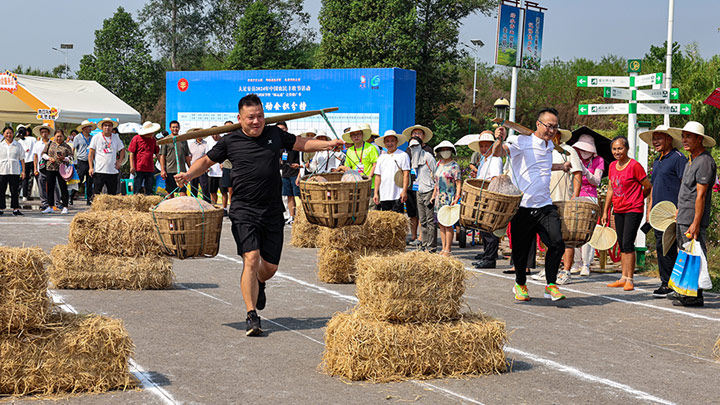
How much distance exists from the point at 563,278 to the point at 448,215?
85.4 inches

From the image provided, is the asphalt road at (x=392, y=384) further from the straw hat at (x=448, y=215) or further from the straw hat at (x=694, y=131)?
the straw hat at (x=694, y=131)

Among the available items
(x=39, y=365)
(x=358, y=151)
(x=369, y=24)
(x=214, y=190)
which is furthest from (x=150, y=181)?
(x=369, y=24)

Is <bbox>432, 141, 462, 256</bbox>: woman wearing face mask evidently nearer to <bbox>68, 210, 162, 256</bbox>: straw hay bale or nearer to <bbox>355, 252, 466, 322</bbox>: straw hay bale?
<bbox>68, 210, 162, 256</bbox>: straw hay bale

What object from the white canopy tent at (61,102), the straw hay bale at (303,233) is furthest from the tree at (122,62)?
the straw hay bale at (303,233)

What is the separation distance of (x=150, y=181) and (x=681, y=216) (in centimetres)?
1152

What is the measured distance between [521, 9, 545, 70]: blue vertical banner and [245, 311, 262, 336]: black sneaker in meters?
12.9

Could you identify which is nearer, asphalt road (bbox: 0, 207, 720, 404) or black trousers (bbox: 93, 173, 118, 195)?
asphalt road (bbox: 0, 207, 720, 404)

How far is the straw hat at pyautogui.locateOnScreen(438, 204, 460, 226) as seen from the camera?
1283 centimetres

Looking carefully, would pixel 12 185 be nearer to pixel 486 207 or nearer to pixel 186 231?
pixel 186 231

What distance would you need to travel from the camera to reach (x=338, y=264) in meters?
10.8

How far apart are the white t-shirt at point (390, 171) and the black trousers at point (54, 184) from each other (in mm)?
9998

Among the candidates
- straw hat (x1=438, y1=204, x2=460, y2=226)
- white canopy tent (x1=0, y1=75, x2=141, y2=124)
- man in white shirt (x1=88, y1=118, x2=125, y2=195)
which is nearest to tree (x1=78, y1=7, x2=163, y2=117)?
white canopy tent (x1=0, y1=75, x2=141, y2=124)

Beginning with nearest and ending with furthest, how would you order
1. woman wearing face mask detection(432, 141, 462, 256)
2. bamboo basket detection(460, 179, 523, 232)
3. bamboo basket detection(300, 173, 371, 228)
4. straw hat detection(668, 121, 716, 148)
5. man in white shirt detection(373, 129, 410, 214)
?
bamboo basket detection(300, 173, 371, 228) < bamboo basket detection(460, 179, 523, 232) < straw hat detection(668, 121, 716, 148) < man in white shirt detection(373, 129, 410, 214) < woman wearing face mask detection(432, 141, 462, 256)

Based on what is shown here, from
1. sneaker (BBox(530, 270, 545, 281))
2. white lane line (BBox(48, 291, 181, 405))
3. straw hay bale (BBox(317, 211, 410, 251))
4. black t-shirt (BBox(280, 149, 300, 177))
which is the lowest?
white lane line (BBox(48, 291, 181, 405))
